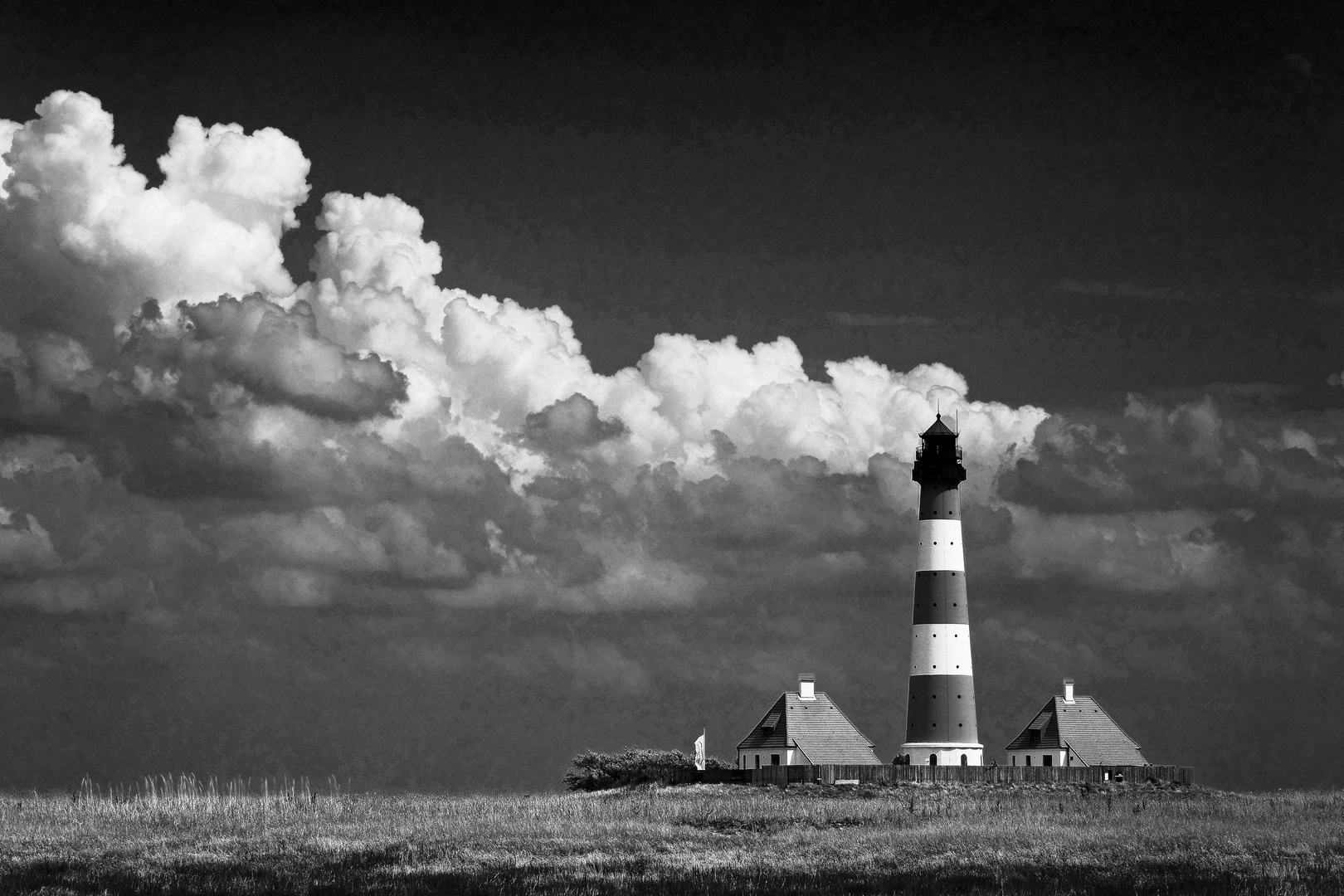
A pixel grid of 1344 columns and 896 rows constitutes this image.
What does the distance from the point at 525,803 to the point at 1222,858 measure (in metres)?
26.8

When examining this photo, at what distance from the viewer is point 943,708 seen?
245 ft

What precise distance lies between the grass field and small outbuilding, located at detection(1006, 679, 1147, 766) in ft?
40.7

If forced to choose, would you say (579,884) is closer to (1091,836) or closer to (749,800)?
(1091,836)

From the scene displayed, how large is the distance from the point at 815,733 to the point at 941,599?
999cm

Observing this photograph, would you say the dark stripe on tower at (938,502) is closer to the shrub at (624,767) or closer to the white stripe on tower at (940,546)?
Answer: the white stripe on tower at (940,546)

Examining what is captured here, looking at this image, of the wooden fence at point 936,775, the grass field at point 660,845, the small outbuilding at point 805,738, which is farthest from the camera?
the small outbuilding at point 805,738

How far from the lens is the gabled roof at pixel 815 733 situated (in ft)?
262

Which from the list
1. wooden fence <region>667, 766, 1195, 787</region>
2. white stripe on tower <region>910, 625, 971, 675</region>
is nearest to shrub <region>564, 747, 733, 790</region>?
wooden fence <region>667, 766, 1195, 787</region>

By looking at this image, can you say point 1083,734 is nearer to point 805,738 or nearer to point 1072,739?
point 1072,739

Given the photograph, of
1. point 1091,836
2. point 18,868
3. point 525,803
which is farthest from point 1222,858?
point 18,868

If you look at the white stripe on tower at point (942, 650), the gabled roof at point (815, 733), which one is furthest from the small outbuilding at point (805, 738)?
the white stripe on tower at point (942, 650)

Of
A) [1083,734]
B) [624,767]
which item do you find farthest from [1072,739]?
[624,767]

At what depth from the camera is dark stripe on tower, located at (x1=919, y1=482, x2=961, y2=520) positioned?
253 feet

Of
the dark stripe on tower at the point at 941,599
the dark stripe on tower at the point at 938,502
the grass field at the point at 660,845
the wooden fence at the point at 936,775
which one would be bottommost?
the grass field at the point at 660,845
